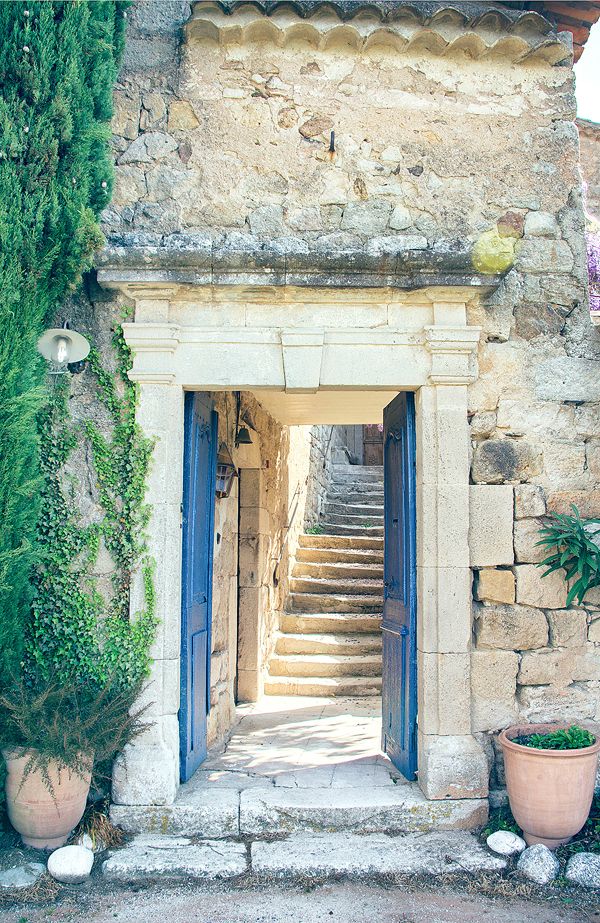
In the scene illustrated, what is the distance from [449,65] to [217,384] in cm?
236

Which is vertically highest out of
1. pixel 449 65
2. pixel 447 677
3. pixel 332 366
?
pixel 449 65

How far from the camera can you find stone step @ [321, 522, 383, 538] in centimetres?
965

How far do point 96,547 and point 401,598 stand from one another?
174 centimetres

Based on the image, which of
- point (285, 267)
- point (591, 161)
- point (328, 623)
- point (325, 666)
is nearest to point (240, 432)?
point (285, 267)

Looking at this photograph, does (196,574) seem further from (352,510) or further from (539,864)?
(352,510)

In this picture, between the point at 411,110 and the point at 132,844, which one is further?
the point at 411,110

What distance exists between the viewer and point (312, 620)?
7.88 m

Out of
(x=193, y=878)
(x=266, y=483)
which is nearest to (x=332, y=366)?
(x=193, y=878)

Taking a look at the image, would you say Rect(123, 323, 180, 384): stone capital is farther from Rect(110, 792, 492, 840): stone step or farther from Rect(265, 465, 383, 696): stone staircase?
Rect(265, 465, 383, 696): stone staircase

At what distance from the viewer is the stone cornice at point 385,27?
13.6 ft

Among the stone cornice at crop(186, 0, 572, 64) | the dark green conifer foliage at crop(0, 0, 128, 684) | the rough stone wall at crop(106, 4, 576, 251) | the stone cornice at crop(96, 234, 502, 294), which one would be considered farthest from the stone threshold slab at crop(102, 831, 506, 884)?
the stone cornice at crop(186, 0, 572, 64)

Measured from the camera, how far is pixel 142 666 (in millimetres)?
3814

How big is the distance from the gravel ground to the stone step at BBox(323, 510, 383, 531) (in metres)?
6.88

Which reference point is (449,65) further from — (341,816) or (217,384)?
(341,816)
